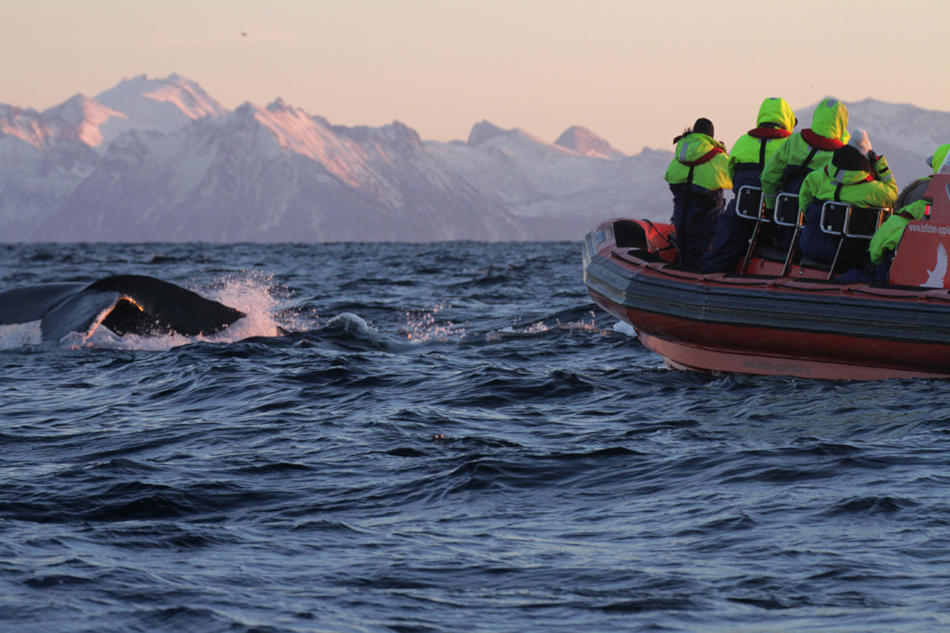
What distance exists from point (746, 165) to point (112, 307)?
6.57m

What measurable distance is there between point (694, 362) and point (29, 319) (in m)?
6.91

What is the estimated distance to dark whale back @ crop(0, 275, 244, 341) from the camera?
12.8 metres

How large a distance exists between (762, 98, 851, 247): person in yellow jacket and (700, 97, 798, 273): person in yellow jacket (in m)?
0.26

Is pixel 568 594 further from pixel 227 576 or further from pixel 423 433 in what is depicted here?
pixel 423 433

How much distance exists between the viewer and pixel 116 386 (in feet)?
35.3

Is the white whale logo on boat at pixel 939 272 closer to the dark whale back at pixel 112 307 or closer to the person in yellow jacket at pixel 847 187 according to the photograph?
the person in yellow jacket at pixel 847 187

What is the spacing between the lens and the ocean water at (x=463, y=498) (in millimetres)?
4785

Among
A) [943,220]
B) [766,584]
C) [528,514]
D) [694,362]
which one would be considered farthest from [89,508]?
[943,220]

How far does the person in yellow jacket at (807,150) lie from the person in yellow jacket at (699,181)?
1.04 m

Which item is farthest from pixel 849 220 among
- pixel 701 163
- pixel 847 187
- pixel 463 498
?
pixel 463 498

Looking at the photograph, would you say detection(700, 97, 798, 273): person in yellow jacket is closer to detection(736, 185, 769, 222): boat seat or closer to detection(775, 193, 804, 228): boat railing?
detection(736, 185, 769, 222): boat seat

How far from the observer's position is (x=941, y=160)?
10.2 m

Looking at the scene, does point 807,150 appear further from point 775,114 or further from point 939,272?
point 939,272

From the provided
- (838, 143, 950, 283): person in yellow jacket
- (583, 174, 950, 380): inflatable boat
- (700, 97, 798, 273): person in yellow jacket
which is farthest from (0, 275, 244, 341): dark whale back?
(838, 143, 950, 283): person in yellow jacket
